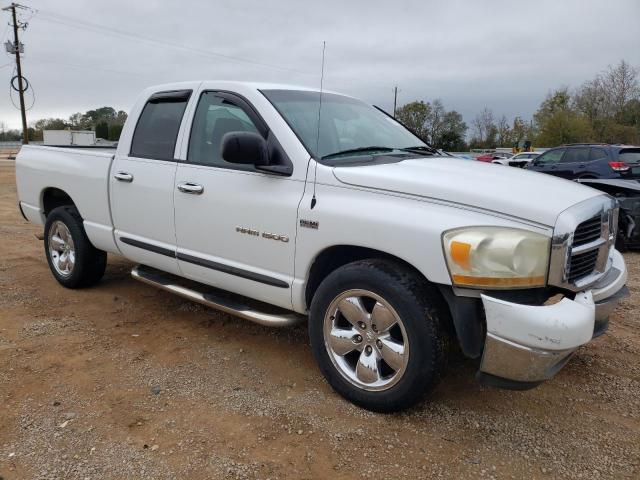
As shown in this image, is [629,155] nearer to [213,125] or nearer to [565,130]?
[213,125]

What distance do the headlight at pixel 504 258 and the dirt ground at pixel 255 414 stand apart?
92 centimetres

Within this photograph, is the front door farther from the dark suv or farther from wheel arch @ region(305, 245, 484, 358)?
the dark suv

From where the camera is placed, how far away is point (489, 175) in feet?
10.2

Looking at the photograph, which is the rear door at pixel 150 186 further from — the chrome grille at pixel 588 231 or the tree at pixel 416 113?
the tree at pixel 416 113

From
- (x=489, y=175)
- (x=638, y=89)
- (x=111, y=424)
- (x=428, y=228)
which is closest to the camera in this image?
(x=428, y=228)

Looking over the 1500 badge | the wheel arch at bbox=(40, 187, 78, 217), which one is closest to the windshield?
the 1500 badge

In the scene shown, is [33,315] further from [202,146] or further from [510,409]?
[510,409]

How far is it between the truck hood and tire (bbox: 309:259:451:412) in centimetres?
45

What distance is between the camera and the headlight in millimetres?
2523

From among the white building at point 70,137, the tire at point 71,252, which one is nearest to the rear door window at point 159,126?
the tire at point 71,252

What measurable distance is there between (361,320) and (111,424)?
4.97ft

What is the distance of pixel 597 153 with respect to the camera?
12344 mm

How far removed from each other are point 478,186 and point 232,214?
1623 mm

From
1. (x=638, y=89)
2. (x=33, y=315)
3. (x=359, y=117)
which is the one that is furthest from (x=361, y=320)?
(x=638, y=89)
